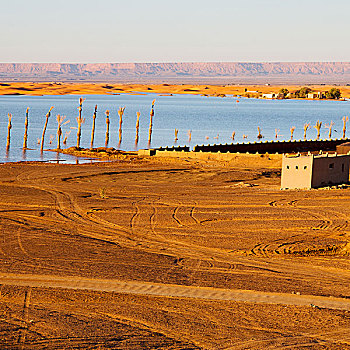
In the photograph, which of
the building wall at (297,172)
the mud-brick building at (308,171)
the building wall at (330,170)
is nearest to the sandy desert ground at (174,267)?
the building wall at (297,172)

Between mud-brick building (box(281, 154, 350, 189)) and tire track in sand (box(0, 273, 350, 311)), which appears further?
mud-brick building (box(281, 154, 350, 189))

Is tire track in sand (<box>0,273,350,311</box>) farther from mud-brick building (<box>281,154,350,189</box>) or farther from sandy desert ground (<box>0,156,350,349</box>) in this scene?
mud-brick building (<box>281,154,350,189</box>)

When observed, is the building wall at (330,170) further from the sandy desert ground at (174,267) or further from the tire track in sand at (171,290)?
the tire track in sand at (171,290)

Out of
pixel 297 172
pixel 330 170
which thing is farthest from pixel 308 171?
pixel 330 170

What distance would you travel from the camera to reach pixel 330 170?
32.3 meters

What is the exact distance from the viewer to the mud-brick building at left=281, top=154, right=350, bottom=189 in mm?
31172

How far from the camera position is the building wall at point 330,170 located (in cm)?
3134

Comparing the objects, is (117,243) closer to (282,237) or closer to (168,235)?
(168,235)

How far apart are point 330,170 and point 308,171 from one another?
64.1 inches

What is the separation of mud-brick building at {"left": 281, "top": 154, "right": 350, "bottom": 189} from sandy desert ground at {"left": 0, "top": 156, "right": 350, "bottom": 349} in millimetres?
1092

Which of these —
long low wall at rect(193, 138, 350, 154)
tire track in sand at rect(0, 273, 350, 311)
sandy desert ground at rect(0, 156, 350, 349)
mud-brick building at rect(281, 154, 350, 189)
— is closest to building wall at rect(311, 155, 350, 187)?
mud-brick building at rect(281, 154, 350, 189)

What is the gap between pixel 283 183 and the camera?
3178 centimetres

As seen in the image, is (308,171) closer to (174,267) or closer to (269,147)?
(174,267)

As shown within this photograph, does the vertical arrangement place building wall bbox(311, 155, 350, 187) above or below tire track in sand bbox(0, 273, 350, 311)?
above
